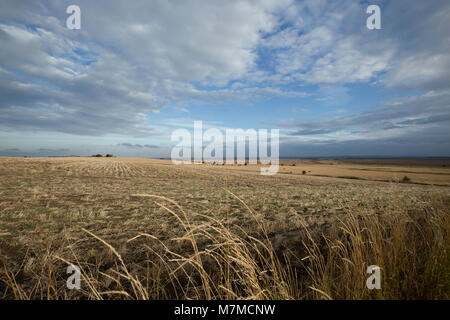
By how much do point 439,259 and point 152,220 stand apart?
758 centimetres

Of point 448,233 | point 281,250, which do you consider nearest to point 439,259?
→ point 448,233

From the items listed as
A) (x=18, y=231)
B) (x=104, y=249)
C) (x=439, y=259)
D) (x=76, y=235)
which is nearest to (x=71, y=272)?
(x=104, y=249)

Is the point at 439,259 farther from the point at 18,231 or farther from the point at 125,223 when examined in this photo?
the point at 18,231

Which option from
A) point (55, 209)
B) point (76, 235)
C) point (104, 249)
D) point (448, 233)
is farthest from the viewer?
point (55, 209)

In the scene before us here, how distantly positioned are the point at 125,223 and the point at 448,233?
8412 millimetres

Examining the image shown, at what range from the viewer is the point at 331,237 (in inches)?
172
